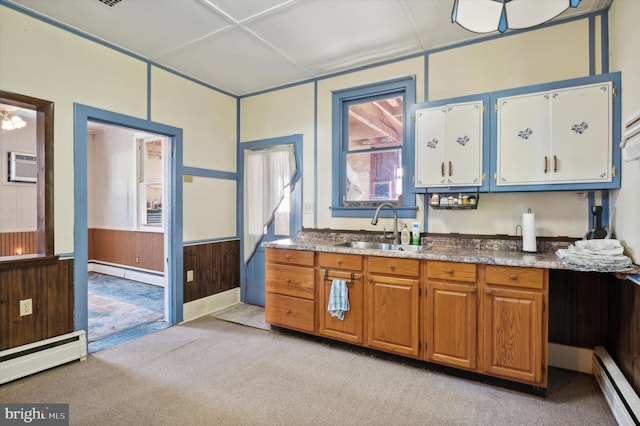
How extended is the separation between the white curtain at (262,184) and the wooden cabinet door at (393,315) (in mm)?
1742

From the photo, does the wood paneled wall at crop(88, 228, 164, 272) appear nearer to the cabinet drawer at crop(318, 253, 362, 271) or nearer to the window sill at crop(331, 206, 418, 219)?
the window sill at crop(331, 206, 418, 219)

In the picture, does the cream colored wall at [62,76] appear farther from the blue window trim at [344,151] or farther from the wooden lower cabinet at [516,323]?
the wooden lower cabinet at [516,323]

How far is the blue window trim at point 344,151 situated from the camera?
10.1 feet

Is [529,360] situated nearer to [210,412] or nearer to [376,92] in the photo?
[210,412]

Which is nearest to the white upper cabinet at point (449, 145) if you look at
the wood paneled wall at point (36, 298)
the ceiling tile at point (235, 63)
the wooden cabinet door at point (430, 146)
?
the wooden cabinet door at point (430, 146)

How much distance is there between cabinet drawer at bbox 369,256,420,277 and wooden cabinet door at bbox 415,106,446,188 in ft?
2.28

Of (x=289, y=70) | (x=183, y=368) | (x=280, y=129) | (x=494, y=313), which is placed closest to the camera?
(x=494, y=313)

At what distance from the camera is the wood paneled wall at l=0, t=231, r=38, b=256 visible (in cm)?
483

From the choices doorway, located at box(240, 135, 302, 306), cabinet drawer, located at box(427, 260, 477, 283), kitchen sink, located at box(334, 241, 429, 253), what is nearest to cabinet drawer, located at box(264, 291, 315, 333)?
kitchen sink, located at box(334, 241, 429, 253)

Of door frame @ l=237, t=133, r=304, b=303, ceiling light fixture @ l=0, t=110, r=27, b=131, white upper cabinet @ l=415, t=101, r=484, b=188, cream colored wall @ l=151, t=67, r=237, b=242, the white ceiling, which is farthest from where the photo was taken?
ceiling light fixture @ l=0, t=110, r=27, b=131

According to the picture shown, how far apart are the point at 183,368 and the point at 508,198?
116 inches

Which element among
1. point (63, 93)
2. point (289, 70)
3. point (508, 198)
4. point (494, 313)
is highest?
point (289, 70)

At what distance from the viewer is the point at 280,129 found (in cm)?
391

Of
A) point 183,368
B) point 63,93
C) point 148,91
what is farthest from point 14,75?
point 183,368
